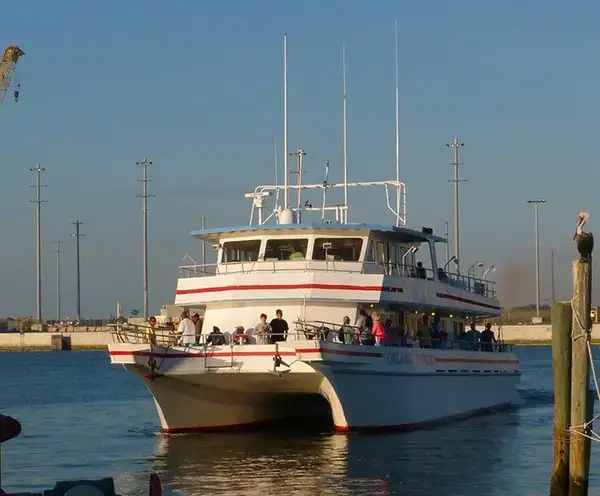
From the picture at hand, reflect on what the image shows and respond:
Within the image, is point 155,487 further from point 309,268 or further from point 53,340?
point 53,340

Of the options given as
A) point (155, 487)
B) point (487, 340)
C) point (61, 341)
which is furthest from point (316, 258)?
point (61, 341)

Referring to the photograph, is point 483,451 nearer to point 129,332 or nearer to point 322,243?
point 322,243

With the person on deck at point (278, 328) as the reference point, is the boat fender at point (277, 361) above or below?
below

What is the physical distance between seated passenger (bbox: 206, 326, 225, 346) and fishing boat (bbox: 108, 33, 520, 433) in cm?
4

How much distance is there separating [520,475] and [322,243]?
8242mm

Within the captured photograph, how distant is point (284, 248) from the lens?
3134 centimetres

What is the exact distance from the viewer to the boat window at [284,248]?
31.2 metres

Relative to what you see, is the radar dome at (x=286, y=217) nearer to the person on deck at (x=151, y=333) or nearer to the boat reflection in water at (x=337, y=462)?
the person on deck at (x=151, y=333)

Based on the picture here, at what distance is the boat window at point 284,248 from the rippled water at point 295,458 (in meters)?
4.01

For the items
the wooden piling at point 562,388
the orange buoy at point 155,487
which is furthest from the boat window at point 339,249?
the orange buoy at point 155,487

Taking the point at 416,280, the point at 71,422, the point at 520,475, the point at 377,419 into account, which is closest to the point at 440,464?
the point at 520,475

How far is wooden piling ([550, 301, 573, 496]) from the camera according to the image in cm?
1962

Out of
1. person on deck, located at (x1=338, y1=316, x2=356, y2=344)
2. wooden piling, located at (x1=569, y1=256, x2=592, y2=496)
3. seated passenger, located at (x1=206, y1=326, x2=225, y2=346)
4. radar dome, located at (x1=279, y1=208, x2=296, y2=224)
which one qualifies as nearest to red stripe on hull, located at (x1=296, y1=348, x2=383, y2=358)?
person on deck, located at (x1=338, y1=316, x2=356, y2=344)

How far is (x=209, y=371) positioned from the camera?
28281 millimetres
